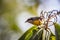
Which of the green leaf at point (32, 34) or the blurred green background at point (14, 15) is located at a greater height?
the blurred green background at point (14, 15)

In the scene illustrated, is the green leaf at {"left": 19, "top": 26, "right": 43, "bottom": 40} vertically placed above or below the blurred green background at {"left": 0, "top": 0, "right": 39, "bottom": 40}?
below

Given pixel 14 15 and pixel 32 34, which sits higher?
pixel 14 15

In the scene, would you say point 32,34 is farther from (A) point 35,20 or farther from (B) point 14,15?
(B) point 14,15

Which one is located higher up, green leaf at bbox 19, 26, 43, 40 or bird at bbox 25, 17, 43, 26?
bird at bbox 25, 17, 43, 26

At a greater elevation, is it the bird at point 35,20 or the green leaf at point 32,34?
the bird at point 35,20

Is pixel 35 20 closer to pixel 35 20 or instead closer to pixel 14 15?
pixel 35 20

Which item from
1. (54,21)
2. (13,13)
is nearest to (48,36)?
(54,21)

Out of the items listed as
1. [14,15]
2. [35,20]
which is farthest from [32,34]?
[14,15]

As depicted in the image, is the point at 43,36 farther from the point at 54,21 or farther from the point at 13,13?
the point at 13,13
